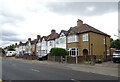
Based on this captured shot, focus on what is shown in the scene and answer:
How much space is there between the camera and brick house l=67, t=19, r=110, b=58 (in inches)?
2062

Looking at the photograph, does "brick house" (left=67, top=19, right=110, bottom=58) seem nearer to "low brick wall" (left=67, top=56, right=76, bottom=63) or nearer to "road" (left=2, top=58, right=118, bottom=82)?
"low brick wall" (left=67, top=56, right=76, bottom=63)

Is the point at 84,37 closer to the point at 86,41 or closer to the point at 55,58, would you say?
the point at 86,41

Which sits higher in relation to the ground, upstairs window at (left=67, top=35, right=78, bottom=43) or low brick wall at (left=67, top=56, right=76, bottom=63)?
upstairs window at (left=67, top=35, right=78, bottom=43)

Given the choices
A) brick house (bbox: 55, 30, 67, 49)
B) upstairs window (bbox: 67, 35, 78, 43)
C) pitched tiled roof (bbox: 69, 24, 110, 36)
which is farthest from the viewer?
brick house (bbox: 55, 30, 67, 49)

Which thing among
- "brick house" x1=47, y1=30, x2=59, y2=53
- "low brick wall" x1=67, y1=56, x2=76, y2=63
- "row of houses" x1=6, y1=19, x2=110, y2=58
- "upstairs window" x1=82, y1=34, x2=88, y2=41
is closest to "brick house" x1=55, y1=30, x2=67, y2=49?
"row of houses" x1=6, y1=19, x2=110, y2=58

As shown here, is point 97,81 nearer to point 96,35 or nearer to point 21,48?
point 96,35

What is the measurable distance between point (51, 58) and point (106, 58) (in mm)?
11996

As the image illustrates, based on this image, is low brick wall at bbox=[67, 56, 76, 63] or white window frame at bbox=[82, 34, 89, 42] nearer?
low brick wall at bbox=[67, 56, 76, 63]

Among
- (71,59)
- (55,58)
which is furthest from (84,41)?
(71,59)

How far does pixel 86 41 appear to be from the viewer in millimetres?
53125

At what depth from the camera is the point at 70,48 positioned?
58250 mm

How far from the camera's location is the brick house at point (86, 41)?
172 feet

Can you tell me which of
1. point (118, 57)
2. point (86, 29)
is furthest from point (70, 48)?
point (118, 57)

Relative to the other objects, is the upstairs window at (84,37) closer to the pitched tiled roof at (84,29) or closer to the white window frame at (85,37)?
the white window frame at (85,37)
